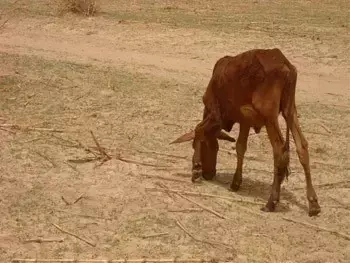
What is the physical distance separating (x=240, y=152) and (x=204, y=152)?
388 mm

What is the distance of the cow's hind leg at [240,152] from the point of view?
648 cm

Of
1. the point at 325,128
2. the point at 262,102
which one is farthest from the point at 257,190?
the point at 325,128

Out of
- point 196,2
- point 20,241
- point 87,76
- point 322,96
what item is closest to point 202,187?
point 20,241

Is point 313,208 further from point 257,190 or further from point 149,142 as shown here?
point 149,142

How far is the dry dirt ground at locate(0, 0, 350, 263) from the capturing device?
18.5 ft

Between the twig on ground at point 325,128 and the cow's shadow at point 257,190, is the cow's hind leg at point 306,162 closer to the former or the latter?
the cow's shadow at point 257,190

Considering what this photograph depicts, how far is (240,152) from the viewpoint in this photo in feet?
21.5

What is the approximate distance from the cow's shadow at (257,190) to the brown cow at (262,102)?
0.23m

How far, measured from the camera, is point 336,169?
7160mm

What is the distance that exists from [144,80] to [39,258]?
18.0 ft

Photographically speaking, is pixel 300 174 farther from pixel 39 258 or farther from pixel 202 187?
pixel 39 258

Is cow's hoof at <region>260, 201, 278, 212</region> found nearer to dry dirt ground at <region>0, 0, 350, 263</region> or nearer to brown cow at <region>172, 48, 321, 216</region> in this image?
brown cow at <region>172, 48, 321, 216</region>

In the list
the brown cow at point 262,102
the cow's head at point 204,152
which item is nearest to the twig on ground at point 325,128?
the cow's head at point 204,152

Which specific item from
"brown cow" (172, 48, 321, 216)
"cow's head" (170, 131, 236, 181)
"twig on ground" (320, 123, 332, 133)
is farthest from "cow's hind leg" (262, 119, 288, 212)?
"twig on ground" (320, 123, 332, 133)
